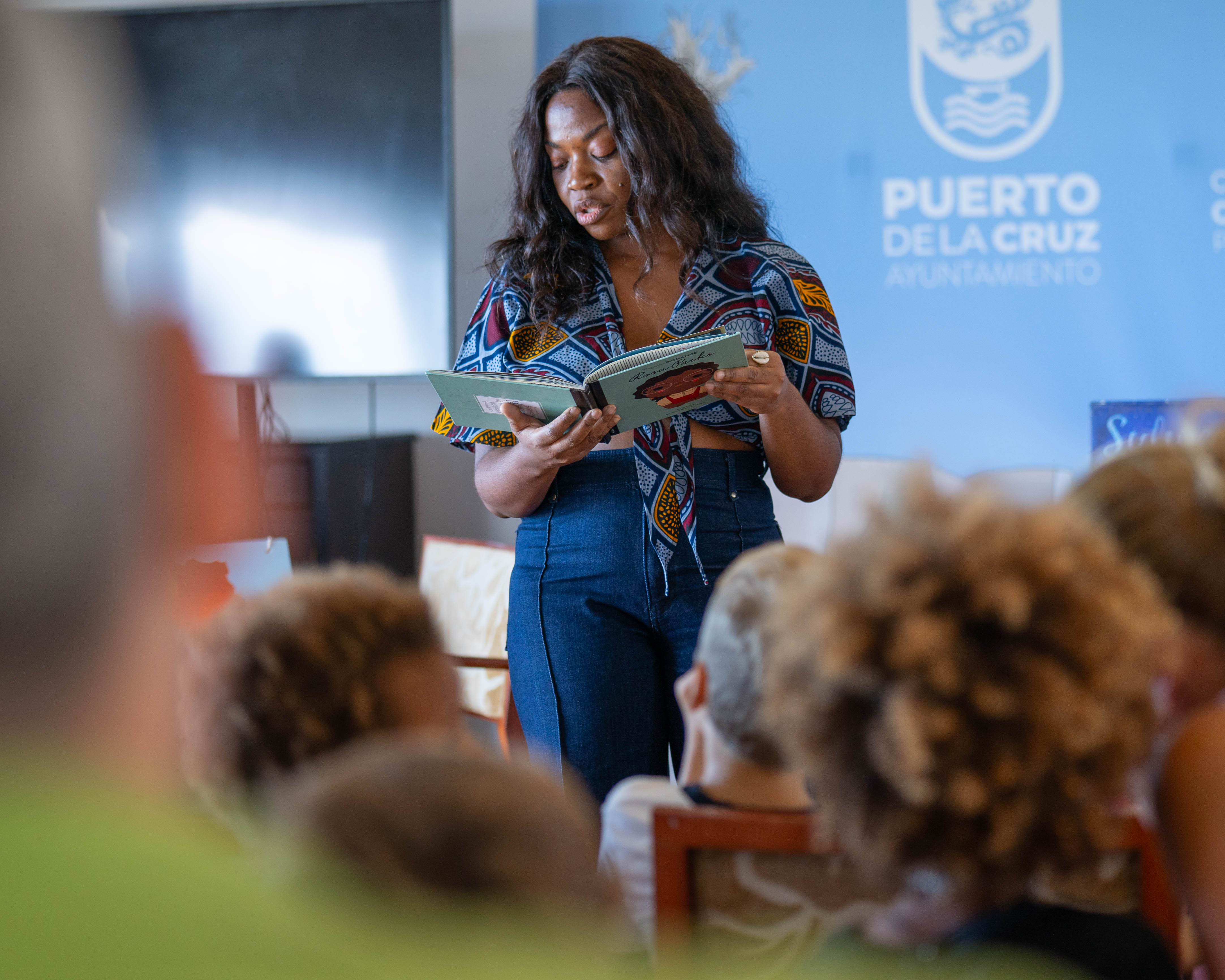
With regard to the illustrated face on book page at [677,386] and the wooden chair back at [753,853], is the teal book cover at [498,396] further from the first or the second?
the wooden chair back at [753,853]

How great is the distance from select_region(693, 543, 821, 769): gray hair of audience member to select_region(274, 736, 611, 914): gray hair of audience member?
0.52 metres

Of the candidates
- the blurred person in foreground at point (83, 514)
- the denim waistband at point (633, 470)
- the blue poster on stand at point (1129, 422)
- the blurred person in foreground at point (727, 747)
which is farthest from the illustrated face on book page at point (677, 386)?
the blue poster on stand at point (1129, 422)

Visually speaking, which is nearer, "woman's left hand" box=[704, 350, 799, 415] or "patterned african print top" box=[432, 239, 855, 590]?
"woman's left hand" box=[704, 350, 799, 415]

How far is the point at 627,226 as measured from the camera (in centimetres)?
178

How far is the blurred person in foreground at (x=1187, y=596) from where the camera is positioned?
87 centimetres

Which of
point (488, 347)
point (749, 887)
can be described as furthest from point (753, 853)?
point (488, 347)

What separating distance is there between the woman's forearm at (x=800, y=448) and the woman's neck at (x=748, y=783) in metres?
0.59

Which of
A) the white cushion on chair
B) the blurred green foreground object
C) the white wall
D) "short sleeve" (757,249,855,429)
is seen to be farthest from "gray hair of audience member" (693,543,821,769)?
the white wall

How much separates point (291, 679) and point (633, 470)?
0.84 metres

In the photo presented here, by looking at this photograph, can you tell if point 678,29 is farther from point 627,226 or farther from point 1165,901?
point 1165,901

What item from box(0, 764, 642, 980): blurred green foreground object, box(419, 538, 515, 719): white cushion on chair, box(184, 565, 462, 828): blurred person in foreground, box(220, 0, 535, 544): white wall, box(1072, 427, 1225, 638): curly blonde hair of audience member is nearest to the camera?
box(0, 764, 642, 980): blurred green foreground object

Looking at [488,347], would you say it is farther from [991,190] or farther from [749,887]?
[991,190]

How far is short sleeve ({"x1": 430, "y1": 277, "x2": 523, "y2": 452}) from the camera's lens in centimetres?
177

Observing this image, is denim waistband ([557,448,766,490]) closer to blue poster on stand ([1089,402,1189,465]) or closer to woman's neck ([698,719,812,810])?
woman's neck ([698,719,812,810])
